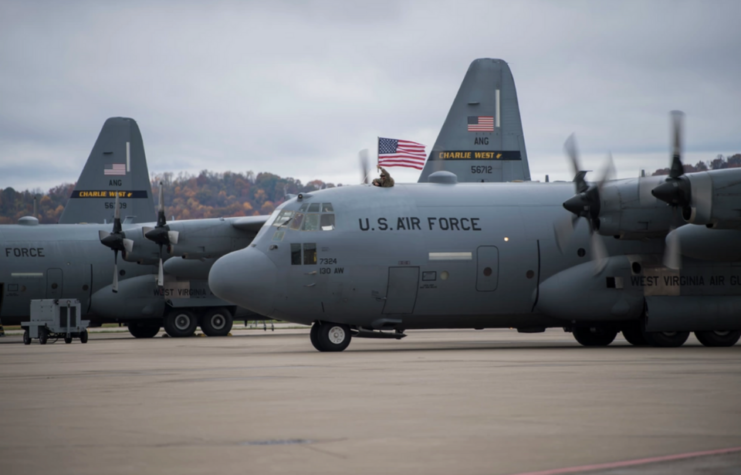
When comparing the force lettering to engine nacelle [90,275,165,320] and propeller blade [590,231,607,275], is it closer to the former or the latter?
propeller blade [590,231,607,275]

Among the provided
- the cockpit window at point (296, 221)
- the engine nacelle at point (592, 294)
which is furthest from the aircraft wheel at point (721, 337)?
the cockpit window at point (296, 221)

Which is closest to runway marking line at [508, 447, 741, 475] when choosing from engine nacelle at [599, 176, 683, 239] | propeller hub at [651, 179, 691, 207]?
propeller hub at [651, 179, 691, 207]

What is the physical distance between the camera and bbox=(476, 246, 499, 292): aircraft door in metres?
24.3

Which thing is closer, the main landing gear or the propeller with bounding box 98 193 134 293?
the main landing gear

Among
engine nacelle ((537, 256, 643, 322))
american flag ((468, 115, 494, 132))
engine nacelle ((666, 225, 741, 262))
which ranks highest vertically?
american flag ((468, 115, 494, 132))

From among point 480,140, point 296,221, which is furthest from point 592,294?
point 480,140

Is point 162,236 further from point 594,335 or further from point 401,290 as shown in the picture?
point 594,335

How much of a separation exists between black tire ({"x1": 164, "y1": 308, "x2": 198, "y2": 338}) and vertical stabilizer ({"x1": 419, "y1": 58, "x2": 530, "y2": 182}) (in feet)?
41.3

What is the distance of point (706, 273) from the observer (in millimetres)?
24344

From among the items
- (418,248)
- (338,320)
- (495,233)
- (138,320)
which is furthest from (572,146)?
(138,320)

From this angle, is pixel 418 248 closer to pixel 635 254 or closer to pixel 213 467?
pixel 635 254

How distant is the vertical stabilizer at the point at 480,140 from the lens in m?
32.3

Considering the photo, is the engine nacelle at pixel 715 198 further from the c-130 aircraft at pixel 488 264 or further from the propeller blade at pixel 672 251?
the propeller blade at pixel 672 251

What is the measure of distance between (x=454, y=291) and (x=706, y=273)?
7001 mm
